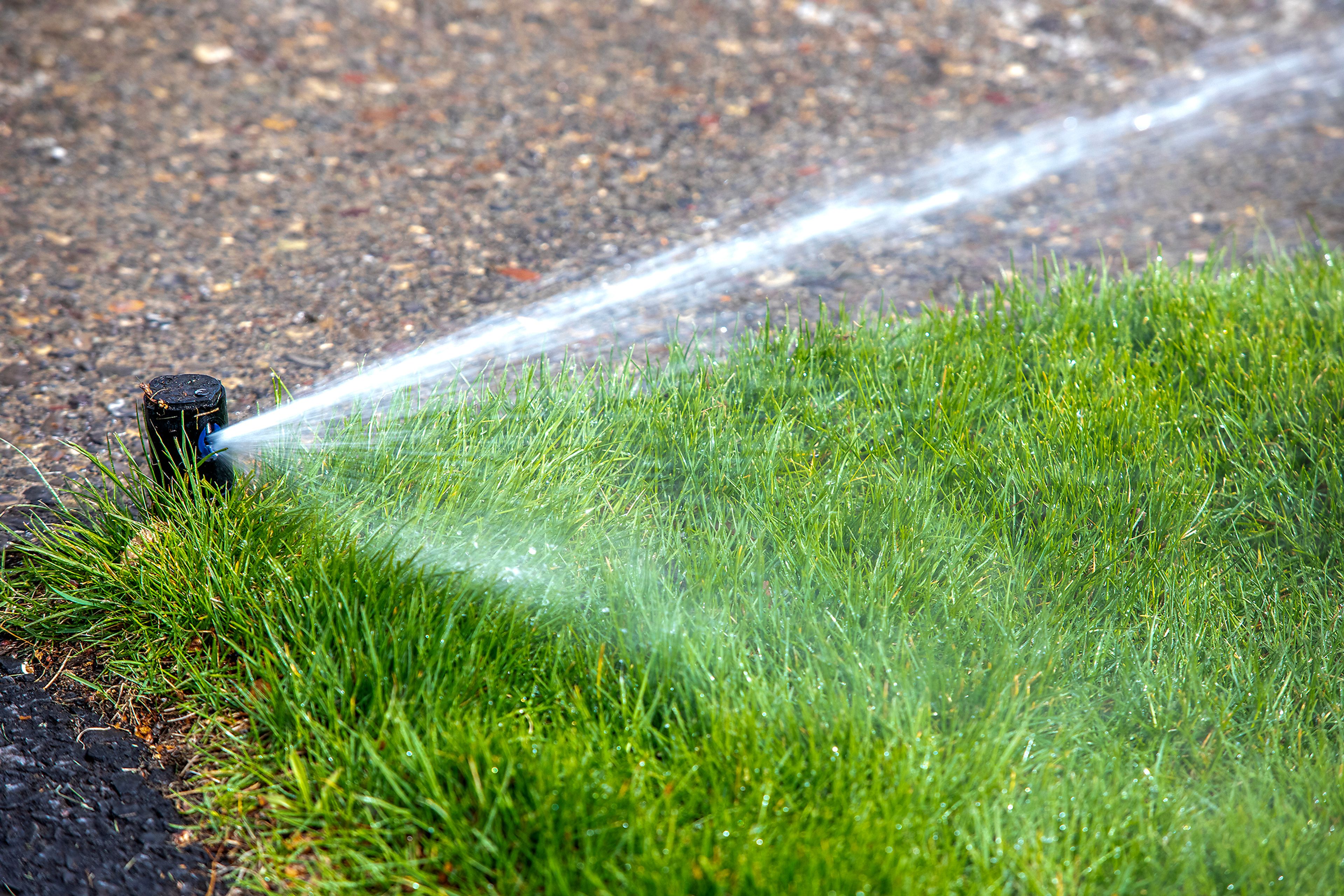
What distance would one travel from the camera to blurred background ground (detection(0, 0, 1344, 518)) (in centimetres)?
333

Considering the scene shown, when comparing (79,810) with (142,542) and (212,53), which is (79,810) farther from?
(212,53)

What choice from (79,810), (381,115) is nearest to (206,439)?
(79,810)

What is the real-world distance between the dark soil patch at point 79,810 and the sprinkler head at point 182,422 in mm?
515

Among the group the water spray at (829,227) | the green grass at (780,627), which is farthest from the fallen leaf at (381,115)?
the green grass at (780,627)

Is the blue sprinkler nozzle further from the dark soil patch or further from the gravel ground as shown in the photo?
the gravel ground

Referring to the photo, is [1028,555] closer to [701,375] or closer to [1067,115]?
[701,375]

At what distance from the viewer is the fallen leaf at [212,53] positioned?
4.69m

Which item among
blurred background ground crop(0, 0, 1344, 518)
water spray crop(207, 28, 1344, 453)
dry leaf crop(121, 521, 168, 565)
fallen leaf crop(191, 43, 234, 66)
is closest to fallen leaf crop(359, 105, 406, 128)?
blurred background ground crop(0, 0, 1344, 518)

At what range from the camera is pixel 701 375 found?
2865 millimetres

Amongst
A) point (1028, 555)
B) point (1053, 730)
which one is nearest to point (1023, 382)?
point (1028, 555)

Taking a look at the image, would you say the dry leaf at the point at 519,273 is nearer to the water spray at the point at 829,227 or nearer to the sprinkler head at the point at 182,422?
the water spray at the point at 829,227

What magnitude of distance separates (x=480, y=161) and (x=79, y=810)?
2915mm

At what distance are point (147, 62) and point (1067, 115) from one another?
4046 millimetres

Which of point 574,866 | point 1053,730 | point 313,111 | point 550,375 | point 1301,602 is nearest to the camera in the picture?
point 574,866
